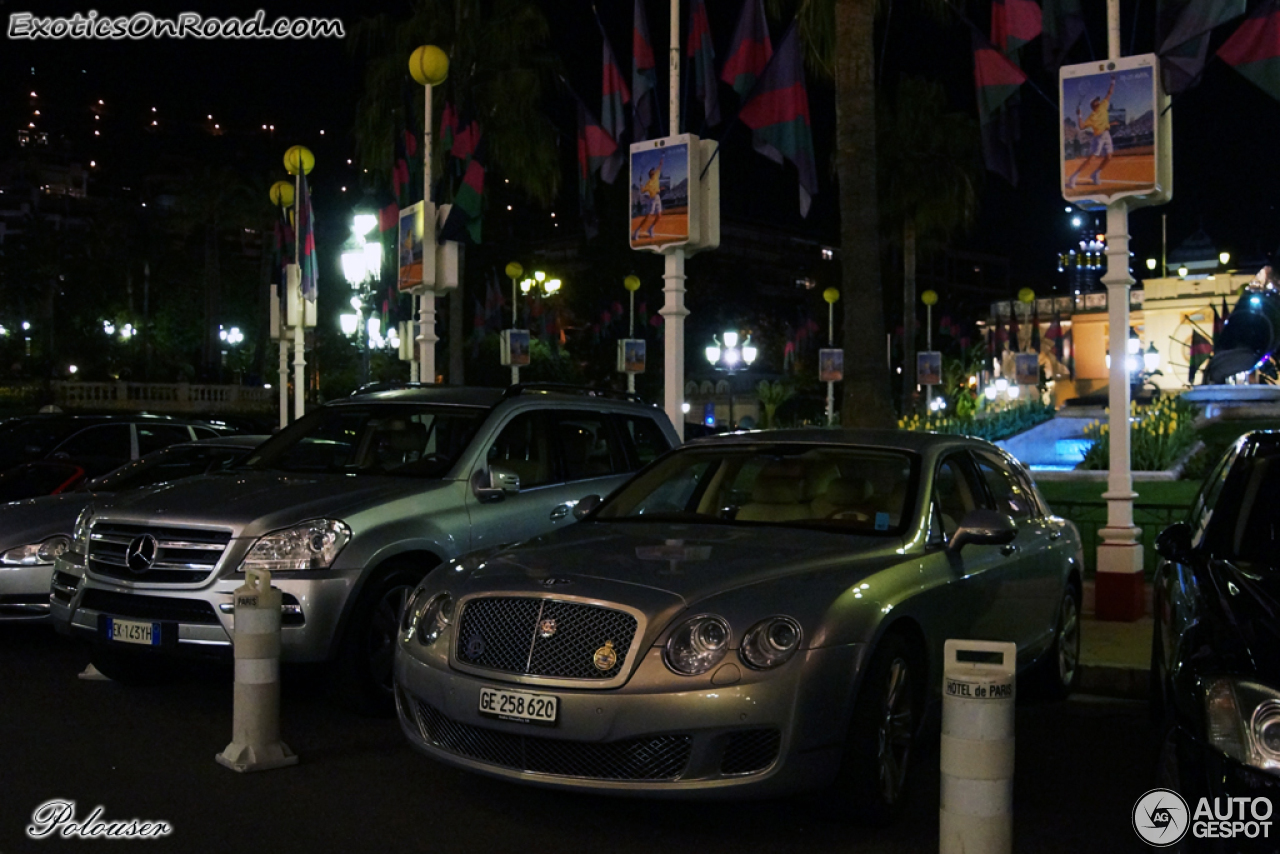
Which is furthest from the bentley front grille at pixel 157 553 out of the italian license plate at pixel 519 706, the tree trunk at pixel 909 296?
the tree trunk at pixel 909 296

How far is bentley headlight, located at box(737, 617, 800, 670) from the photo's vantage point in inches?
181

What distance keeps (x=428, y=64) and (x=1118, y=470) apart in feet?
33.3

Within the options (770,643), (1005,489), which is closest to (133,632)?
(770,643)

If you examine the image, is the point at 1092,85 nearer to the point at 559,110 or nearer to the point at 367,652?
the point at 367,652

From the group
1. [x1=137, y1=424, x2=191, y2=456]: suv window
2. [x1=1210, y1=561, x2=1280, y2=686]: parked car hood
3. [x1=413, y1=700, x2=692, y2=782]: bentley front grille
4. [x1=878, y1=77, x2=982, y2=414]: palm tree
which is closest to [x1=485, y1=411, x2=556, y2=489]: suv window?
[x1=413, y1=700, x2=692, y2=782]: bentley front grille

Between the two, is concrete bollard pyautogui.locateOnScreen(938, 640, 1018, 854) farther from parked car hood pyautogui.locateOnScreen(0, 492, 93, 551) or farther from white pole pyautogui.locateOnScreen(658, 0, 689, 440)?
white pole pyautogui.locateOnScreen(658, 0, 689, 440)

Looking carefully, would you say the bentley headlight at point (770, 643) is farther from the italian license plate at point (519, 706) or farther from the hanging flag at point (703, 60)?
the hanging flag at point (703, 60)

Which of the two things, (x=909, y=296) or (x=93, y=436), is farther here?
(x=909, y=296)

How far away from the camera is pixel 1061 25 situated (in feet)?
39.4

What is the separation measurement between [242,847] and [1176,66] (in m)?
9.31

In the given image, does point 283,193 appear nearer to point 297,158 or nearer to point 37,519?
point 297,158

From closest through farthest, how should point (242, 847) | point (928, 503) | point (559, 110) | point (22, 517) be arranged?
point (242, 847) → point (928, 503) → point (22, 517) → point (559, 110)

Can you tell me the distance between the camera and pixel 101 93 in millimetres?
136500

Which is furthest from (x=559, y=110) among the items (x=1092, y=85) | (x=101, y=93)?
(x=101, y=93)
